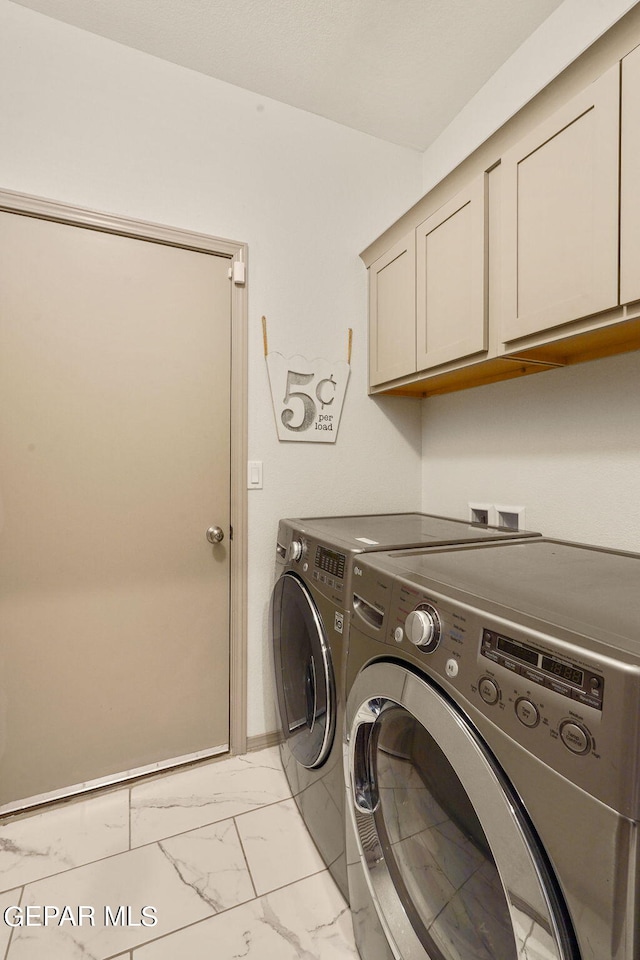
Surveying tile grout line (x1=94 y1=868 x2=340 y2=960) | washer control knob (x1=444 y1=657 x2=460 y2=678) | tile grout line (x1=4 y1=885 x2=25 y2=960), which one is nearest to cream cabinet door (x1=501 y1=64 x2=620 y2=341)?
washer control knob (x1=444 y1=657 x2=460 y2=678)

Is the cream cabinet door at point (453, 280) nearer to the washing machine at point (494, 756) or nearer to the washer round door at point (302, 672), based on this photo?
the washing machine at point (494, 756)

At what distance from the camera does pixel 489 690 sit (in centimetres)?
64

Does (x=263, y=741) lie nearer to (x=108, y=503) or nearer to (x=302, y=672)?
(x=302, y=672)

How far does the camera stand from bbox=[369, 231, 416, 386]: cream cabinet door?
5.81ft

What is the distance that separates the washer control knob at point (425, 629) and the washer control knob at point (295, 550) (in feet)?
2.33

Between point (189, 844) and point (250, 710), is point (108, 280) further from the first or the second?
point (189, 844)

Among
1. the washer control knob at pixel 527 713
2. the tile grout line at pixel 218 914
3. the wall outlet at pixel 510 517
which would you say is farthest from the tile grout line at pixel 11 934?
the wall outlet at pixel 510 517

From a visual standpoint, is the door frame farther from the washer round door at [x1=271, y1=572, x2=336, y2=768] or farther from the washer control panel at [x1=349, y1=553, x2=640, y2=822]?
the washer control panel at [x1=349, y1=553, x2=640, y2=822]

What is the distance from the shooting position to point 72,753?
163 centimetres

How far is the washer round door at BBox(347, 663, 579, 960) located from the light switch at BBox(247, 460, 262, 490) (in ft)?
3.40

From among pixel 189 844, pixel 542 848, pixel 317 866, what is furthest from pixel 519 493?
pixel 189 844

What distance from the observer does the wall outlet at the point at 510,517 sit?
5.42 feet

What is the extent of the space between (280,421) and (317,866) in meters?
1.53

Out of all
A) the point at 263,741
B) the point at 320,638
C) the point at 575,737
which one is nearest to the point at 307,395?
the point at 320,638
